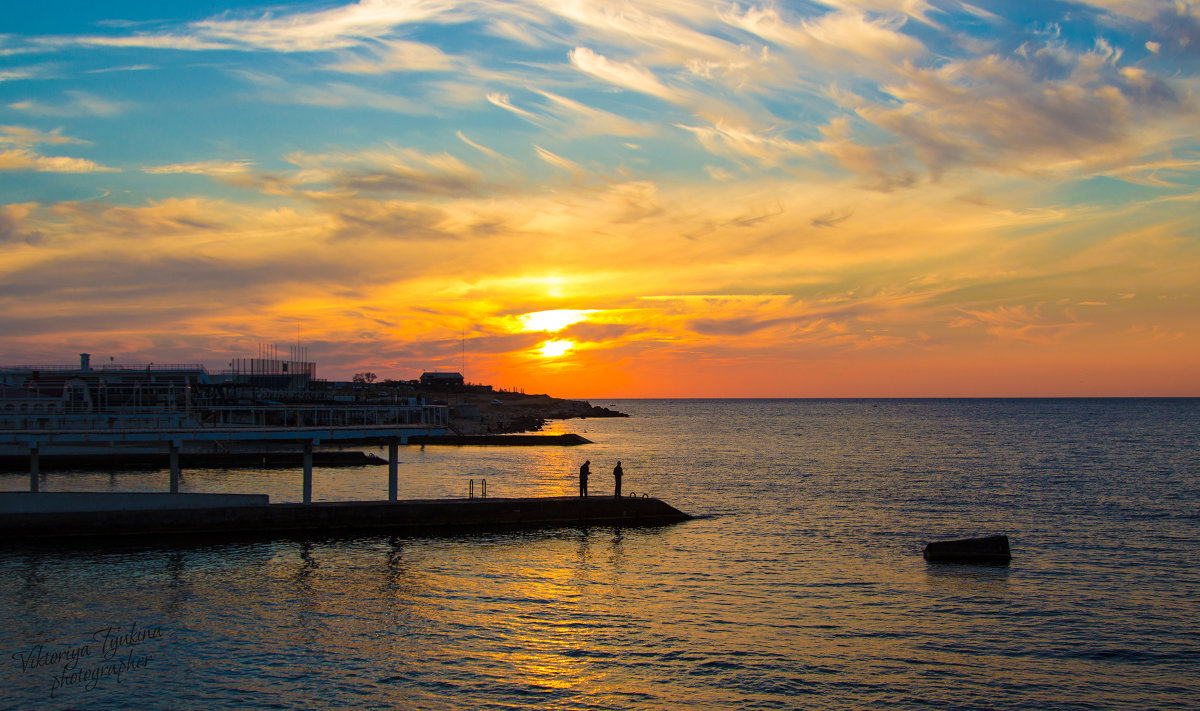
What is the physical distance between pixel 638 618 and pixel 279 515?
20497 mm

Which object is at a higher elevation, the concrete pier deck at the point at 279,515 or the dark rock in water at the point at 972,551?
the concrete pier deck at the point at 279,515

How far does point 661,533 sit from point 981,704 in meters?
22.4

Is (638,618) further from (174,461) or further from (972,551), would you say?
(174,461)

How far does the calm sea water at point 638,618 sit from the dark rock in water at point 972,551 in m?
0.86

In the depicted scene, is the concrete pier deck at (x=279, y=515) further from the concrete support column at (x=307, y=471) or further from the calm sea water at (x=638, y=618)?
the calm sea water at (x=638, y=618)

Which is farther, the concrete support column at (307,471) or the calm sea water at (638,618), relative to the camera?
the concrete support column at (307,471)

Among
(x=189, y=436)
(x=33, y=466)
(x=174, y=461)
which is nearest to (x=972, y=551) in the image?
(x=189, y=436)

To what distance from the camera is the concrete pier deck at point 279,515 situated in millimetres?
36875

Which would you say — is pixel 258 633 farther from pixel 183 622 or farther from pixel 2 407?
pixel 2 407

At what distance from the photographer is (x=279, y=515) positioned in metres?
39.8

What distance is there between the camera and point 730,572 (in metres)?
33.9

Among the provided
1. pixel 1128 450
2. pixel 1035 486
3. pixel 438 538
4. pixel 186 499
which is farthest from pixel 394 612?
pixel 1128 450

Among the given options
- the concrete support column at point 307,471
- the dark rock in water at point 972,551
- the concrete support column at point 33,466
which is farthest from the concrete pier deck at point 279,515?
the dark rock in water at point 972,551

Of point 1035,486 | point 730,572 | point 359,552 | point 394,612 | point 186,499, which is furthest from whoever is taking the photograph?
point 1035,486
